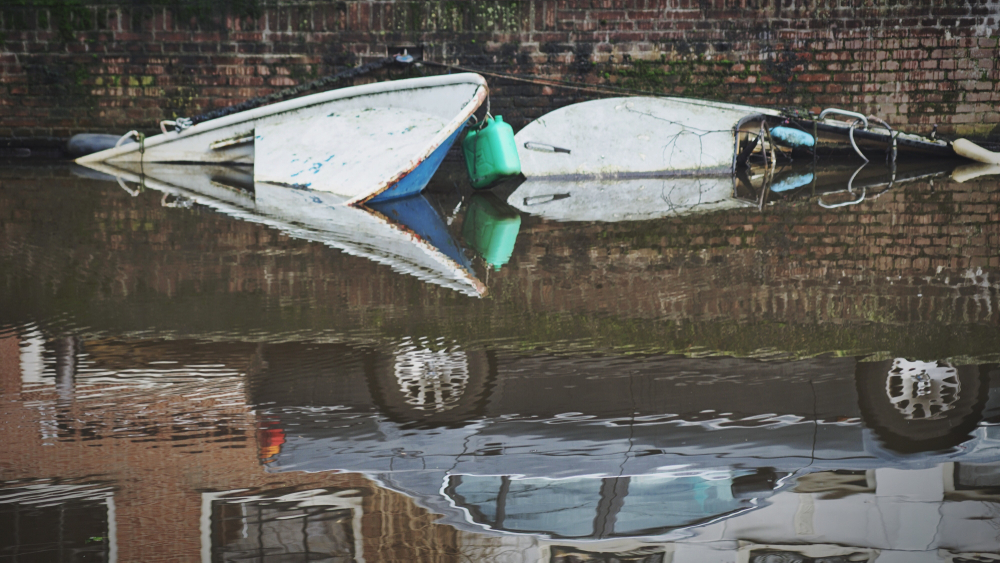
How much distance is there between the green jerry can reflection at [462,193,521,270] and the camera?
3.69 metres

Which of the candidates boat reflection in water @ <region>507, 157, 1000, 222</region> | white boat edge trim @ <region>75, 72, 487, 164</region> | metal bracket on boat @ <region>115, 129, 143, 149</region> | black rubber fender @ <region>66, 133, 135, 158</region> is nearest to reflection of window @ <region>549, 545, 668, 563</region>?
boat reflection in water @ <region>507, 157, 1000, 222</region>

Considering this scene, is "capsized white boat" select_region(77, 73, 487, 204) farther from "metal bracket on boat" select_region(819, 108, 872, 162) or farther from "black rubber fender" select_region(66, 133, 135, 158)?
"metal bracket on boat" select_region(819, 108, 872, 162)

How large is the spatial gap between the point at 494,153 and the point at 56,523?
188 inches

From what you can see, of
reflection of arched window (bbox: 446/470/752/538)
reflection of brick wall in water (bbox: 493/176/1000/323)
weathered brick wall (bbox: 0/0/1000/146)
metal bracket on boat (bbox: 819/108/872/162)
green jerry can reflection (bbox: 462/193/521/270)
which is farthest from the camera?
weathered brick wall (bbox: 0/0/1000/146)

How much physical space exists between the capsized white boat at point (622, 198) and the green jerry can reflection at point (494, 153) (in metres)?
0.21

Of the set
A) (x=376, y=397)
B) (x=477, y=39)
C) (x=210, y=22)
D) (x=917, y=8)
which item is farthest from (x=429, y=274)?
(x=917, y=8)

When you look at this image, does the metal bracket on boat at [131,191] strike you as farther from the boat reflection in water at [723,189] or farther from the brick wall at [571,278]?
the boat reflection in water at [723,189]

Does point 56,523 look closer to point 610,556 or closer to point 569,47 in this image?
point 610,556

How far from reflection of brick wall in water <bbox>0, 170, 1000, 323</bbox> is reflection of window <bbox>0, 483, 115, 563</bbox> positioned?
134 cm

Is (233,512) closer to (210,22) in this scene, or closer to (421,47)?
(421,47)

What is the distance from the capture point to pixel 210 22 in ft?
27.3

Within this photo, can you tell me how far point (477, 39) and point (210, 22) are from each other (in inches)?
105

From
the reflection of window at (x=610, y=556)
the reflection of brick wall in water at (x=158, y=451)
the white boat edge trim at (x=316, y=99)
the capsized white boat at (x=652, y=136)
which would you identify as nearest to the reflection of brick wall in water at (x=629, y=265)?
the reflection of brick wall in water at (x=158, y=451)

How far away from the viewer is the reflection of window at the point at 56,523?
1.27 metres
